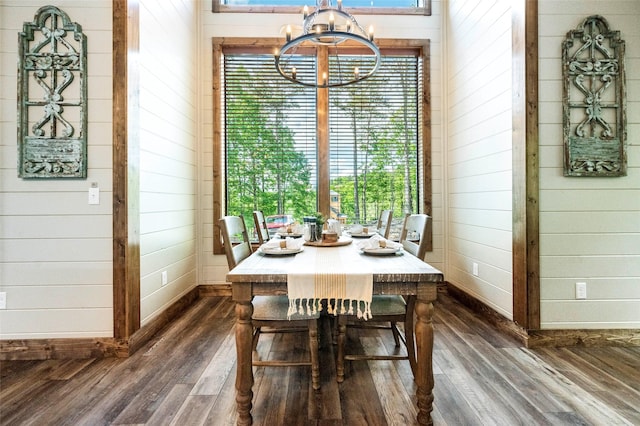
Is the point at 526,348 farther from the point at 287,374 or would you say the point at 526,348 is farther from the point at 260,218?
the point at 260,218

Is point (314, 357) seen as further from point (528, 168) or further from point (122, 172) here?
point (528, 168)

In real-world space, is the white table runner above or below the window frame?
below

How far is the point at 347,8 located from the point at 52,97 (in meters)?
3.20

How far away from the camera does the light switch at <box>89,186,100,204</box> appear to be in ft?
7.34

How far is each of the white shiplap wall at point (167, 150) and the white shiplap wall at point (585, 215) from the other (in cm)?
301

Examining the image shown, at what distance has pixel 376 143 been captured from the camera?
3959 mm

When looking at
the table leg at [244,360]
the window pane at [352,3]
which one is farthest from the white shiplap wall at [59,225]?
the window pane at [352,3]

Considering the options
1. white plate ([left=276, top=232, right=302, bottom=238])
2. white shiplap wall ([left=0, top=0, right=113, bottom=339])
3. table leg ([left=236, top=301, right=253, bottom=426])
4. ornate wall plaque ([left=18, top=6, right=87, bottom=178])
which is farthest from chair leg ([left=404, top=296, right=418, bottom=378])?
ornate wall plaque ([left=18, top=6, right=87, bottom=178])

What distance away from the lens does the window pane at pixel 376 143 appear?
3.94 meters

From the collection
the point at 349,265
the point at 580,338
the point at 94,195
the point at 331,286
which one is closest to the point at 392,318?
the point at 349,265

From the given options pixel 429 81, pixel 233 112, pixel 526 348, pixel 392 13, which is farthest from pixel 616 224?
pixel 233 112

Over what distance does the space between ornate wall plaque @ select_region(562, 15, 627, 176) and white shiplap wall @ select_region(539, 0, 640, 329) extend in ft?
0.18

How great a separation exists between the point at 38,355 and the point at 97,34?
225 cm

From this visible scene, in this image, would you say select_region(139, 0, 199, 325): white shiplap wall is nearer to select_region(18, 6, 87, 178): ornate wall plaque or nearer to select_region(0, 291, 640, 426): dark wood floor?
select_region(18, 6, 87, 178): ornate wall plaque
